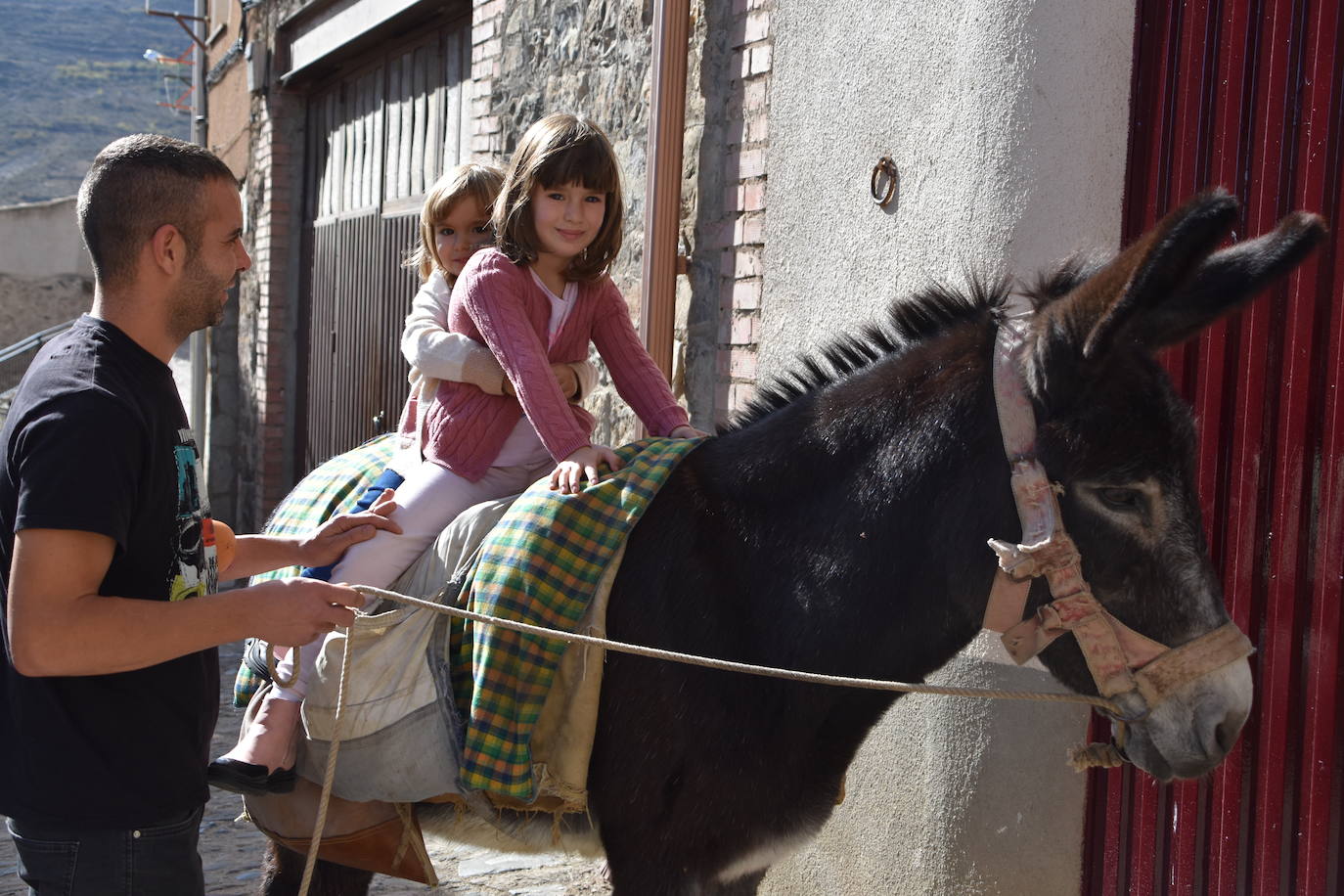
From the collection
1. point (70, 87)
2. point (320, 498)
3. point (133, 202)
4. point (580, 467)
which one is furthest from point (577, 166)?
point (70, 87)

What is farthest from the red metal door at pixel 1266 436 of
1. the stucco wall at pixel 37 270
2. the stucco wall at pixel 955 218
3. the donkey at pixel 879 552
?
the stucco wall at pixel 37 270

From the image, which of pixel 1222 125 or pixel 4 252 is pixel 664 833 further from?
pixel 4 252

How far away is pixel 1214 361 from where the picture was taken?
9.64ft

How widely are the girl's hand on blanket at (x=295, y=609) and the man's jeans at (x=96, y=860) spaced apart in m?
0.39

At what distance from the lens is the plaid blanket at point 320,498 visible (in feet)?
8.89

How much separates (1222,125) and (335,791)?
257 cm

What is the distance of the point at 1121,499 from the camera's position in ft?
6.51

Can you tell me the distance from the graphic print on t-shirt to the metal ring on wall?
88.0 inches

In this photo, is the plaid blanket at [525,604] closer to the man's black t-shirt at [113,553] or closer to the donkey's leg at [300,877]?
the man's black t-shirt at [113,553]

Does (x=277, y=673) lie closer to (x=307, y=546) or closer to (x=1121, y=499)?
(x=307, y=546)

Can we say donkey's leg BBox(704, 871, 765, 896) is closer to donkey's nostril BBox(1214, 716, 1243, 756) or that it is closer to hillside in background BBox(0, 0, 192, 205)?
donkey's nostril BBox(1214, 716, 1243, 756)

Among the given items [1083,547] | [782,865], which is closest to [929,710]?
[782,865]

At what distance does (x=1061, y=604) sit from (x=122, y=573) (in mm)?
1520

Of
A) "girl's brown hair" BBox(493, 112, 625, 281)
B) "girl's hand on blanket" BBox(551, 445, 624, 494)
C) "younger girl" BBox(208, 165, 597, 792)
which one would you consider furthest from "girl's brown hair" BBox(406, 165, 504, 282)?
"girl's hand on blanket" BBox(551, 445, 624, 494)
